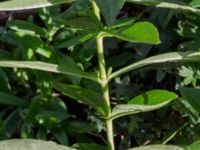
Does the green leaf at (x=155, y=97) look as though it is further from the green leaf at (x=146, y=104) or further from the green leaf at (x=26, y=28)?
the green leaf at (x=26, y=28)

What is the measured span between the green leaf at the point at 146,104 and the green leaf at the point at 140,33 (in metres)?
0.19

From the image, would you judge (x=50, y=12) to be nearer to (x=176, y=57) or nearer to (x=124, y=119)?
(x=124, y=119)

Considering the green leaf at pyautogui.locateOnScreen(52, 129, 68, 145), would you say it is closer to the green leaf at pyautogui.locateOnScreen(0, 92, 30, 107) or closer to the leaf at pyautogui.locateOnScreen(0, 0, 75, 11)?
the green leaf at pyautogui.locateOnScreen(0, 92, 30, 107)

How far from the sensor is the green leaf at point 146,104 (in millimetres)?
1284

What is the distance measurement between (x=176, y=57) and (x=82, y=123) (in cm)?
67

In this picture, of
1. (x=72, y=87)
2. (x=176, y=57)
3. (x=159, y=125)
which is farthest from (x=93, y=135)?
(x=176, y=57)

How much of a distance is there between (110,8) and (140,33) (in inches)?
5.8

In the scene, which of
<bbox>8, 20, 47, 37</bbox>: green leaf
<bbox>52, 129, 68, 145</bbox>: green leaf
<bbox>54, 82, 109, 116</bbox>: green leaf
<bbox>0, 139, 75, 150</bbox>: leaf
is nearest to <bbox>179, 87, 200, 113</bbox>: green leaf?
<bbox>54, 82, 109, 116</bbox>: green leaf

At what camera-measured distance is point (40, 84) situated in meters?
1.86

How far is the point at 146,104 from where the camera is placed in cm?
133

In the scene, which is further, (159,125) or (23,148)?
(159,125)

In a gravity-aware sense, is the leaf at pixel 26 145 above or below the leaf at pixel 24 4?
below

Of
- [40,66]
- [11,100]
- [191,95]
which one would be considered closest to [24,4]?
[40,66]

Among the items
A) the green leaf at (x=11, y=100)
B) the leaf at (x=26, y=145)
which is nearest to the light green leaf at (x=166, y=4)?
the leaf at (x=26, y=145)
